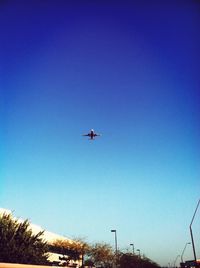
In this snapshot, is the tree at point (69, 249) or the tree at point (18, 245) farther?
the tree at point (69, 249)

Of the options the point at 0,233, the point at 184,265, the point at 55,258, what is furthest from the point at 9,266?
the point at 184,265

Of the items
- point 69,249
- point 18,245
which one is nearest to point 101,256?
point 69,249

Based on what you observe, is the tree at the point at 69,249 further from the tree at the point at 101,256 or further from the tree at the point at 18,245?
the tree at the point at 18,245

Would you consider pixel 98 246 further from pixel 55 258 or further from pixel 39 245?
pixel 39 245

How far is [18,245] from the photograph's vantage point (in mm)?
14422

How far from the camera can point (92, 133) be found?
27.2 meters

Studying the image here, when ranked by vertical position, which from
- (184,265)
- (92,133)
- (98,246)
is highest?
(92,133)

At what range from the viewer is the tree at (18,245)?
1376 centimetres

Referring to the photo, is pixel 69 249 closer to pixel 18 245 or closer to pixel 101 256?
pixel 101 256

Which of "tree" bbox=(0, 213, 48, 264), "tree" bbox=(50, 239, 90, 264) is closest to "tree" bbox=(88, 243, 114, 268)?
"tree" bbox=(50, 239, 90, 264)

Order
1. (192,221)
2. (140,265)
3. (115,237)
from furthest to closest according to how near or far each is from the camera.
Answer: (140,265), (115,237), (192,221)

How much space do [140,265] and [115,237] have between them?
20.0 m

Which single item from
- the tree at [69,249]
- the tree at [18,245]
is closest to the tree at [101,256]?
the tree at [69,249]

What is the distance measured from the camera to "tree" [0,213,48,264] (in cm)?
1376
